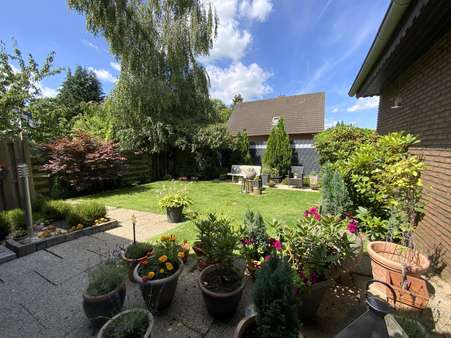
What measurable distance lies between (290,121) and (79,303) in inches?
542


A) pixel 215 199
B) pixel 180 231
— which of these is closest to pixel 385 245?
pixel 180 231

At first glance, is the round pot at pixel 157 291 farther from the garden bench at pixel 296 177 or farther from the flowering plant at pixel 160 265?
the garden bench at pixel 296 177

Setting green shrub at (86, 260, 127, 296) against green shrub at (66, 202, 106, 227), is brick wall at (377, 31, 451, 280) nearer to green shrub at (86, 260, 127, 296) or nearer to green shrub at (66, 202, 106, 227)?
green shrub at (86, 260, 127, 296)

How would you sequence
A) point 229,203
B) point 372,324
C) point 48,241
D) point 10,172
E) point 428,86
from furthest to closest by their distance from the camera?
point 229,203
point 10,172
point 48,241
point 428,86
point 372,324

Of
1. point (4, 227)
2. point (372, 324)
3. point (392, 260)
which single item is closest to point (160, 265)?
point (372, 324)

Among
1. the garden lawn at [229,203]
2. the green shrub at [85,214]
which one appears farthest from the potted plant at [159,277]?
the green shrub at [85,214]

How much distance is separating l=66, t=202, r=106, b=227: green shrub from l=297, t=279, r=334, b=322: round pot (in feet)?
13.0

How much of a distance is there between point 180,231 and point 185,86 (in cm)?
867

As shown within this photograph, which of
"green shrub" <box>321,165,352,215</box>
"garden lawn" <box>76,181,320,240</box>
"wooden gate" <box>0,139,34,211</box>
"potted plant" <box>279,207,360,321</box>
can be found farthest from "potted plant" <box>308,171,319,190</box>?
"wooden gate" <box>0,139,34,211</box>

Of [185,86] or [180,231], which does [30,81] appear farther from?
[180,231]

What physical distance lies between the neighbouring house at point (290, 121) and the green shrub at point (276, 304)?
1034 cm

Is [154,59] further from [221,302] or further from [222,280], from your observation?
[221,302]

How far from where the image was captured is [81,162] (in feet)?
22.1

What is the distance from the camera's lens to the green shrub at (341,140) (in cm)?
639
